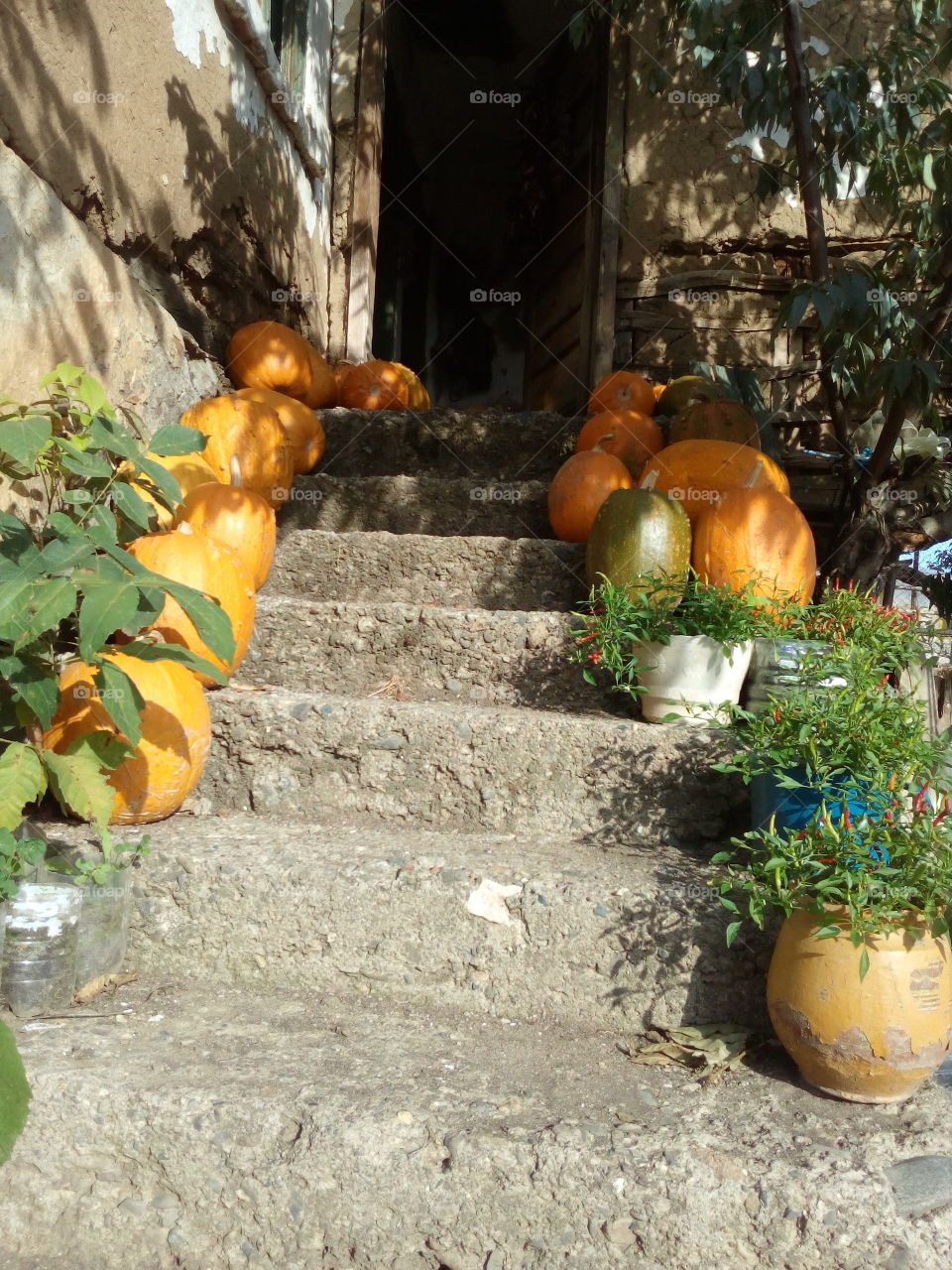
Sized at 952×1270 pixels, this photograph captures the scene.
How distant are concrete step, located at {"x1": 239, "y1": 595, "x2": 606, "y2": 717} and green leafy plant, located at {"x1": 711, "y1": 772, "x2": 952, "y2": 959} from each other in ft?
2.61

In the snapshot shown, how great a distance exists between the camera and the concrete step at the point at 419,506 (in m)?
3.19

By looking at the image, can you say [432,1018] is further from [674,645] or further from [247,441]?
[247,441]

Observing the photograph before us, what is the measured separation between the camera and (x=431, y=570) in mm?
2816

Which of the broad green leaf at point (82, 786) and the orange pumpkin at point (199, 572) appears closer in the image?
the broad green leaf at point (82, 786)

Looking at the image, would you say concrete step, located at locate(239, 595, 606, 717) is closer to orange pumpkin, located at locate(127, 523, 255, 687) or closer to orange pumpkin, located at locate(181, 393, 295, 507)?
orange pumpkin, located at locate(127, 523, 255, 687)

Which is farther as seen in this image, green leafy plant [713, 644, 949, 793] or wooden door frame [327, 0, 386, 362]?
wooden door frame [327, 0, 386, 362]

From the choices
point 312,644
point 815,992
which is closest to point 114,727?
point 312,644

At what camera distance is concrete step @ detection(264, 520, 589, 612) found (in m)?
2.76

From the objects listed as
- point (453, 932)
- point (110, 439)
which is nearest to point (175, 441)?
point (110, 439)

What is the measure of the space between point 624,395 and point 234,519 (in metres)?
1.70

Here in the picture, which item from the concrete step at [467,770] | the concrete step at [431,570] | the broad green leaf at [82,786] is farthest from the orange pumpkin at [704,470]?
the broad green leaf at [82,786]

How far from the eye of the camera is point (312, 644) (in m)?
2.48

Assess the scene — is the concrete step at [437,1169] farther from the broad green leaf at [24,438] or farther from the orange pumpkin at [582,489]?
the orange pumpkin at [582,489]

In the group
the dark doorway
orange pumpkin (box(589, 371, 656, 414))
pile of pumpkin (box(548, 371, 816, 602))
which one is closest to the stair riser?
pile of pumpkin (box(548, 371, 816, 602))
